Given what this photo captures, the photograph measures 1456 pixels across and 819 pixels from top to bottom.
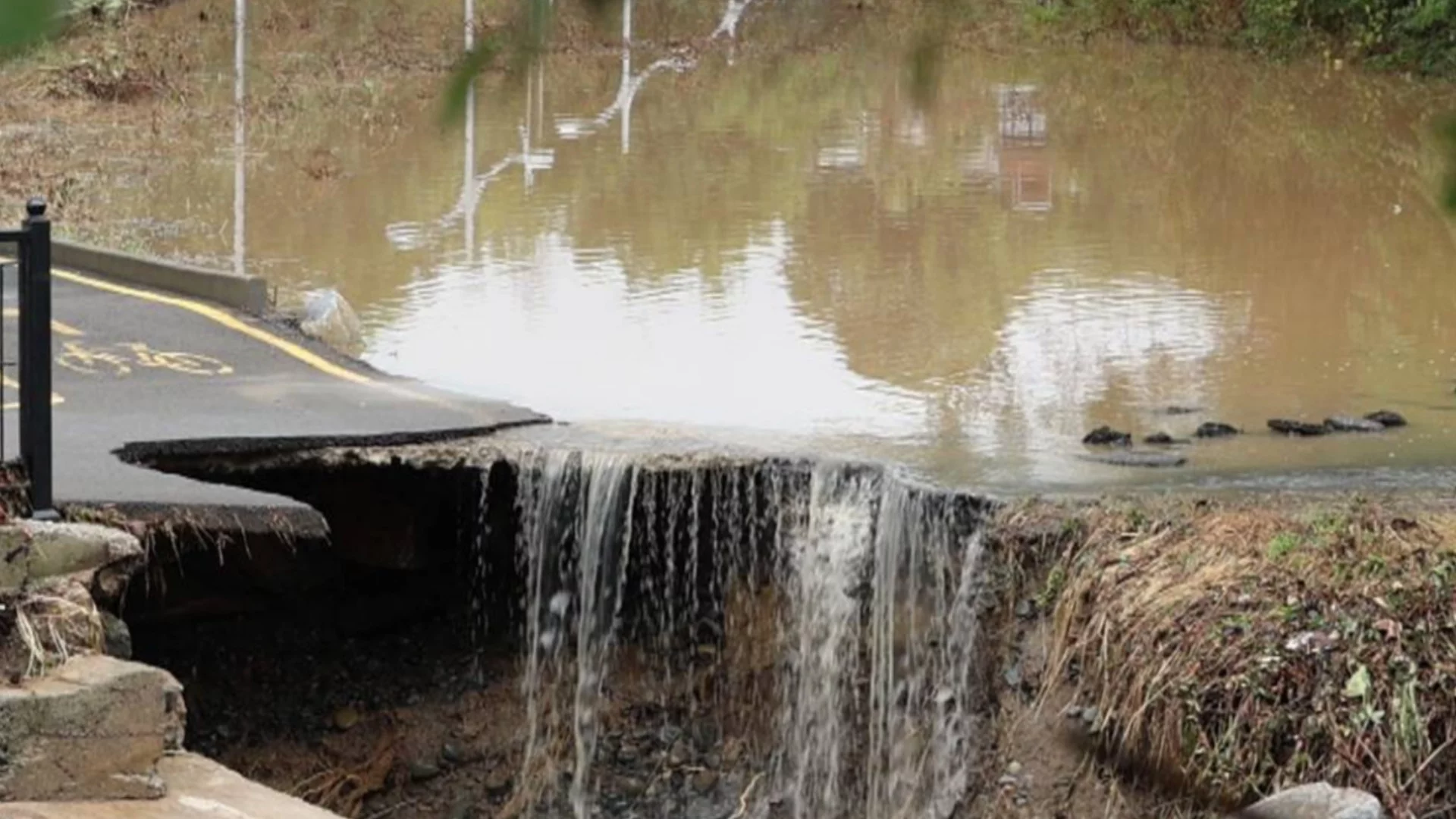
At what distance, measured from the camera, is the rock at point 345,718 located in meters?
10.7

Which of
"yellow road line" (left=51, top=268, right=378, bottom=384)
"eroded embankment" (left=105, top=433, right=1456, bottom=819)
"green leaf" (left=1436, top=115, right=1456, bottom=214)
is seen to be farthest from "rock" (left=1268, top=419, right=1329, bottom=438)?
"green leaf" (left=1436, top=115, right=1456, bottom=214)

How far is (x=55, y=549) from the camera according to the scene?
8234 millimetres

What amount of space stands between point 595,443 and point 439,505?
741 millimetres

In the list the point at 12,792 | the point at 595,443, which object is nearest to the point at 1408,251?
the point at 595,443

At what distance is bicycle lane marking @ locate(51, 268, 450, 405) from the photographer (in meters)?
11.8

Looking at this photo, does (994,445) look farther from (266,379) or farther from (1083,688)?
(266,379)

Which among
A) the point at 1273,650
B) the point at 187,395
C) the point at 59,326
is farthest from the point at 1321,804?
the point at 59,326

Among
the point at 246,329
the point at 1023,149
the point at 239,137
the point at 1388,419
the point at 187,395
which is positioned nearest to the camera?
the point at 187,395

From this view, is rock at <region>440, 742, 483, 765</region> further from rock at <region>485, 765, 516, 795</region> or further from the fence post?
the fence post

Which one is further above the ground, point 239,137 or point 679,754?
point 239,137

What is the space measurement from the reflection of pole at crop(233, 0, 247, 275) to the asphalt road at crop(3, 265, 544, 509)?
187 centimetres

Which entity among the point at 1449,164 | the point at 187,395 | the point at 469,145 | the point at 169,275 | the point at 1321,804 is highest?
the point at 1449,164

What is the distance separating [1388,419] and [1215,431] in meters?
0.92

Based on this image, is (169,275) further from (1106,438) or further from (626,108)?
(626,108)
